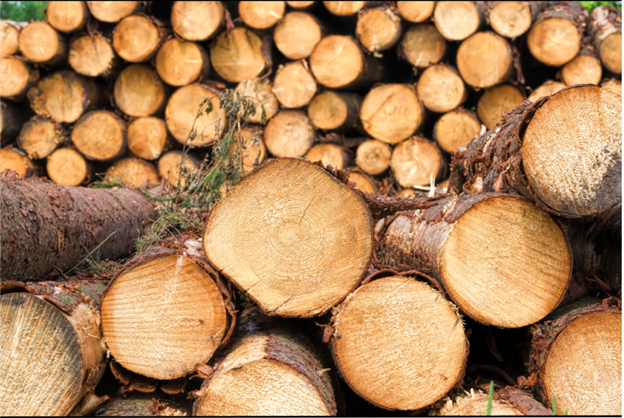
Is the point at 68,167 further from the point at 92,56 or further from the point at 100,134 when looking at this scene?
the point at 92,56

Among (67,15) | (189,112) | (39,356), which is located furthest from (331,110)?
(39,356)

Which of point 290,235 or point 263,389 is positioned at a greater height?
point 290,235

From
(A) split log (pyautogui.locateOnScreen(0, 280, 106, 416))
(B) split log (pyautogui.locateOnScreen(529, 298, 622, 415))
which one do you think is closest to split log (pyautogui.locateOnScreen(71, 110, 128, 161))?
(A) split log (pyautogui.locateOnScreen(0, 280, 106, 416))

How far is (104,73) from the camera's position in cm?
441

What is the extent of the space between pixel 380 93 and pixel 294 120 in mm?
808

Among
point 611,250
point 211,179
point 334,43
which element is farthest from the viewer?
point 334,43

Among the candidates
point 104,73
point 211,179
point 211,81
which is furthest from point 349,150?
point 104,73

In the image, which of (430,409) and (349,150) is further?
(349,150)

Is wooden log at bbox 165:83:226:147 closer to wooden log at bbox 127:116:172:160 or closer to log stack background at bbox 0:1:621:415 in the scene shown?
wooden log at bbox 127:116:172:160

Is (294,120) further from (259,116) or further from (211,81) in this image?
(211,81)

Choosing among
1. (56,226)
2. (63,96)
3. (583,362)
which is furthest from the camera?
(63,96)

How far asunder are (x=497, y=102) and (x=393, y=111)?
908 mm

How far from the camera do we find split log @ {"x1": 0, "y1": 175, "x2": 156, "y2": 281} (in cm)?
178

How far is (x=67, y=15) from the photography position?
4281 mm
